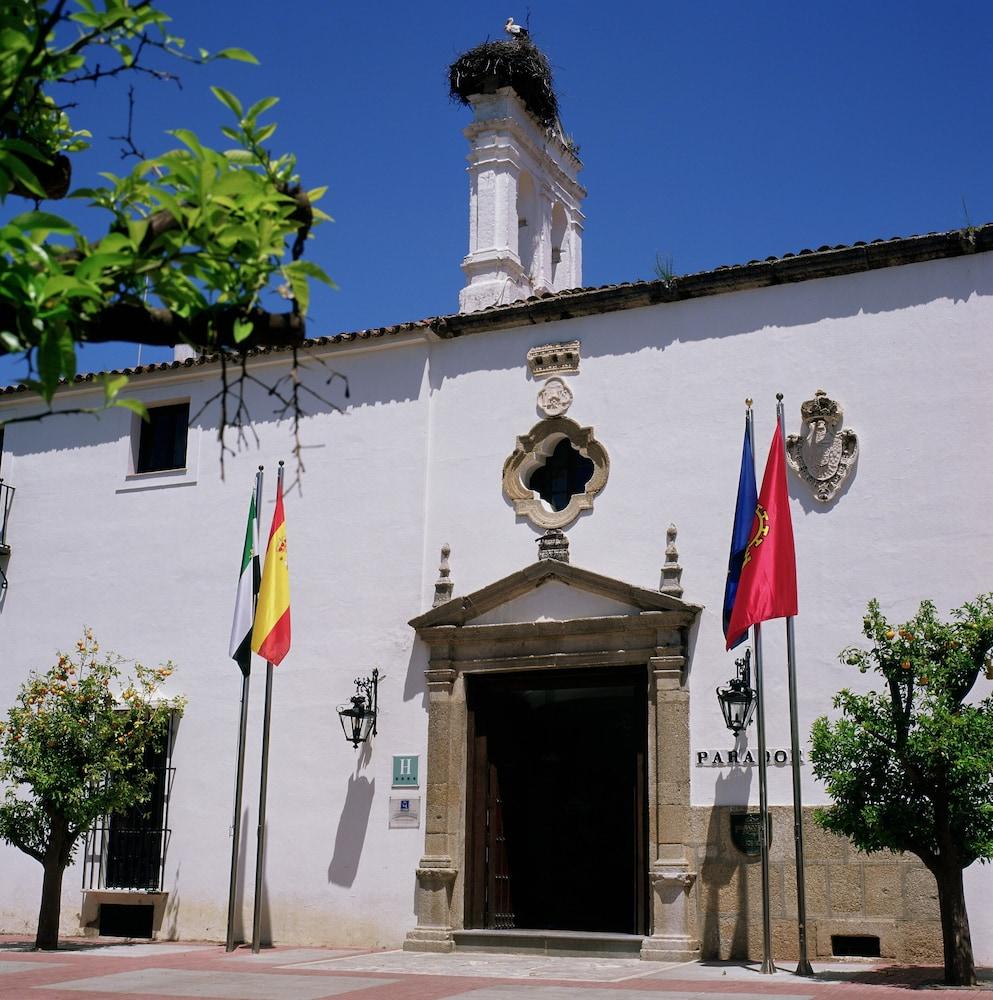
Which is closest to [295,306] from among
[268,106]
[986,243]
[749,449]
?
[268,106]

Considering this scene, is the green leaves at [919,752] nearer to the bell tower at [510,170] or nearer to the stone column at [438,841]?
the stone column at [438,841]

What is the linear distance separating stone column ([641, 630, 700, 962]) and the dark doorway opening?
0.85 m

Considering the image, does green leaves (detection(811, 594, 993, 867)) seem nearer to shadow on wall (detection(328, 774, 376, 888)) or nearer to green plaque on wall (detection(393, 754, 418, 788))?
green plaque on wall (detection(393, 754, 418, 788))

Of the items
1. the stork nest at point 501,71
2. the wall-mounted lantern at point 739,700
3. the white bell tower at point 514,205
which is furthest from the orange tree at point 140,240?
the stork nest at point 501,71

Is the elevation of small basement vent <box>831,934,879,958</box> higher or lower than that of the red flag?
lower

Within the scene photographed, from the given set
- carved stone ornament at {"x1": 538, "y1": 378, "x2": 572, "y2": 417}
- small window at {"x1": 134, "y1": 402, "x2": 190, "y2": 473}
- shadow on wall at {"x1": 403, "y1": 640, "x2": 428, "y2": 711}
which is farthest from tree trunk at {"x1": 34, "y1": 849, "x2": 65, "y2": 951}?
carved stone ornament at {"x1": 538, "y1": 378, "x2": 572, "y2": 417}

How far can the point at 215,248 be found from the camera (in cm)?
428

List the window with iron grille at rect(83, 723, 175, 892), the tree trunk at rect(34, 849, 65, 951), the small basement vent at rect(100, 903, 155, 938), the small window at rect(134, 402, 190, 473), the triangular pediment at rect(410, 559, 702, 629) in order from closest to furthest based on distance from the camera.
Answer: the triangular pediment at rect(410, 559, 702, 629), the tree trunk at rect(34, 849, 65, 951), the small basement vent at rect(100, 903, 155, 938), the window with iron grille at rect(83, 723, 175, 892), the small window at rect(134, 402, 190, 473)

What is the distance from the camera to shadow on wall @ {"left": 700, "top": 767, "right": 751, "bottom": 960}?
12.2m

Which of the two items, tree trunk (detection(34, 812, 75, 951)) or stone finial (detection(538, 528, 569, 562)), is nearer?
Result: tree trunk (detection(34, 812, 75, 951))

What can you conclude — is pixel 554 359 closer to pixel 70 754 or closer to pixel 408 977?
pixel 70 754

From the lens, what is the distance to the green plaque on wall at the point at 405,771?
13969mm

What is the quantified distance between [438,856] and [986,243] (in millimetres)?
7733

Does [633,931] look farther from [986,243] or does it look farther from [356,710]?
[986,243]
